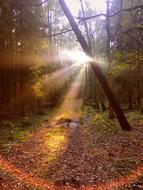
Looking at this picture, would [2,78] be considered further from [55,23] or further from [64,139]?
[55,23]

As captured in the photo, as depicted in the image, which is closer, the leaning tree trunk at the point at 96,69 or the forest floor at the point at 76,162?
the forest floor at the point at 76,162

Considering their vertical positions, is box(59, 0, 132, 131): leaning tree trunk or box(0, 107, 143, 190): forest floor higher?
box(59, 0, 132, 131): leaning tree trunk

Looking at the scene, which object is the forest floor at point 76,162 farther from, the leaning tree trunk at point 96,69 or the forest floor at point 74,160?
the leaning tree trunk at point 96,69

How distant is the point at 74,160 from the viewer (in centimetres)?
993

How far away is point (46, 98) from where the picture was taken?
35.4 meters

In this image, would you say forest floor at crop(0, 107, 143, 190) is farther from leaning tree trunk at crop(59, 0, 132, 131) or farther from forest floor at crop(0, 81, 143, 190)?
leaning tree trunk at crop(59, 0, 132, 131)

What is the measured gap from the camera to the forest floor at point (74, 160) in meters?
7.89

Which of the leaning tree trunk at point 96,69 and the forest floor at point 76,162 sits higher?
the leaning tree trunk at point 96,69

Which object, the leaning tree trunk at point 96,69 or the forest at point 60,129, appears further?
the leaning tree trunk at point 96,69

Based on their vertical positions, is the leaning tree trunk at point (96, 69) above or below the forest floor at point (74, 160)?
above

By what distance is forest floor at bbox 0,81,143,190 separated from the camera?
789 cm

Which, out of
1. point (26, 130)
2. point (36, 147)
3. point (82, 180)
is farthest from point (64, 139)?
point (82, 180)

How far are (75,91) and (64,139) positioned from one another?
39277mm

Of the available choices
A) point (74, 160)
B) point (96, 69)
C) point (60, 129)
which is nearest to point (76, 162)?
point (74, 160)
